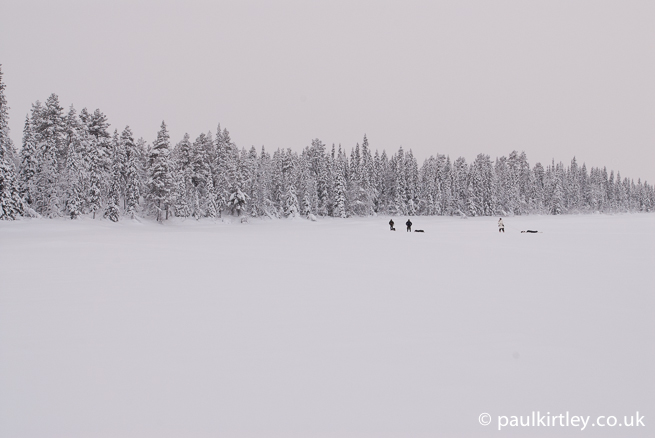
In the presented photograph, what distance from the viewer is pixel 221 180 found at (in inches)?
2726

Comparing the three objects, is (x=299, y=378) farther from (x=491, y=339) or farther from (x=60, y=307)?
(x=60, y=307)

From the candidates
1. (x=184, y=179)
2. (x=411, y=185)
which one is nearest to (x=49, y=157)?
(x=184, y=179)

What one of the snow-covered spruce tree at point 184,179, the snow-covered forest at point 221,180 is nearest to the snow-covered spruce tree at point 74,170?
the snow-covered forest at point 221,180

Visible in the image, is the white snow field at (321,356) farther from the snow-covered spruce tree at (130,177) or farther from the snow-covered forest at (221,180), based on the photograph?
the snow-covered spruce tree at (130,177)

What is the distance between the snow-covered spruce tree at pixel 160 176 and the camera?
5697cm

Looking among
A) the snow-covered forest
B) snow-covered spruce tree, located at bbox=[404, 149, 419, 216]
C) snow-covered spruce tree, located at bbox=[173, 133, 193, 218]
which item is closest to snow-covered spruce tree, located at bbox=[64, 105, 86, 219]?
the snow-covered forest

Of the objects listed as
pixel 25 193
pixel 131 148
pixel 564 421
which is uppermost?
pixel 131 148

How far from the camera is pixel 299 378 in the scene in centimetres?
530

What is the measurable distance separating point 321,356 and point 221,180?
6648 centimetres

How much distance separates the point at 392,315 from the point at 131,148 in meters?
59.3

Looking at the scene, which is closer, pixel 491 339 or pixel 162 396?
pixel 162 396

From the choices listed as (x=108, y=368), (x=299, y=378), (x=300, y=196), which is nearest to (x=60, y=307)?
(x=108, y=368)

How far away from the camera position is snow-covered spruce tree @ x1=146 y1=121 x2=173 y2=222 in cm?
5697

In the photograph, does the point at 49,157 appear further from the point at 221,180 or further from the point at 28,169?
the point at 221,180
